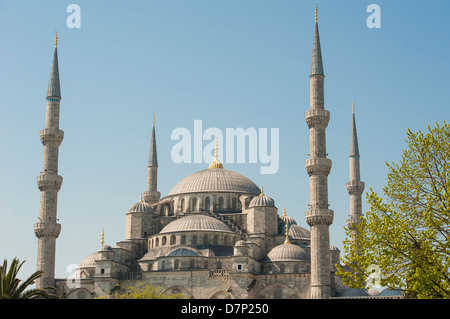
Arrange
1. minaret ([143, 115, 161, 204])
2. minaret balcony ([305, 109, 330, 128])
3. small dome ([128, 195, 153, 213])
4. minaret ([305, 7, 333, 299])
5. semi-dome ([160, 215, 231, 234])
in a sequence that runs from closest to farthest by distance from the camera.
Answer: minaret ([305, 7, 333, 299]) → minaret balcony ([305, 109, 330, 128]) → semi-dome ([160, 215, 231, 234]) → small dome ([128, 195, 153, 213]) → minaret ([143, 115, 161, 204])

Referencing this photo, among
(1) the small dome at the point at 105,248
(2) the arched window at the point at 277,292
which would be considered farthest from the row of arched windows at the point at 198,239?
(2) the arched window at the point at 277,292

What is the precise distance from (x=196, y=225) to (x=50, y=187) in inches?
428

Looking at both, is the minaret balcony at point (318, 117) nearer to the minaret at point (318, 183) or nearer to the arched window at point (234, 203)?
the minaret at point (318, 183)

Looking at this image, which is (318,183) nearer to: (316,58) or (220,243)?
(316,58)

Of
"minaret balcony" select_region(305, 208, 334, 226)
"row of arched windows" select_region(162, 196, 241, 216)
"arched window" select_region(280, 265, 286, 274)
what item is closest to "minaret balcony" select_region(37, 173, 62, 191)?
"row of arched windows" select_region(162, 196, 241, 216)

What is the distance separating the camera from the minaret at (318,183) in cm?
4200

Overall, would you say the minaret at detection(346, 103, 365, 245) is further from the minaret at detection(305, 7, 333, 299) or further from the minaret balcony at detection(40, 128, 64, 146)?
the minaret balcony at detection(40, 128, 64, 146)

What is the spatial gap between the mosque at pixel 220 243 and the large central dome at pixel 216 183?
6.7 inches

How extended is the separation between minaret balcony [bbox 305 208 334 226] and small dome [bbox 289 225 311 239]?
32.4 ft

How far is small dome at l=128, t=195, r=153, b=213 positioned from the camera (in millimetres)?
54156

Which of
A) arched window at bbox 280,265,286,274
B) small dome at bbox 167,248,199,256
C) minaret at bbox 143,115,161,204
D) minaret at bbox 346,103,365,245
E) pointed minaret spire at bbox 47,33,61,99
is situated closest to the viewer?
arched window at bbox 280,265,286,274

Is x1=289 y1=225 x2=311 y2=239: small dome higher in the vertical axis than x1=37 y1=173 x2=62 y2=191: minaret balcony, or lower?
lower
